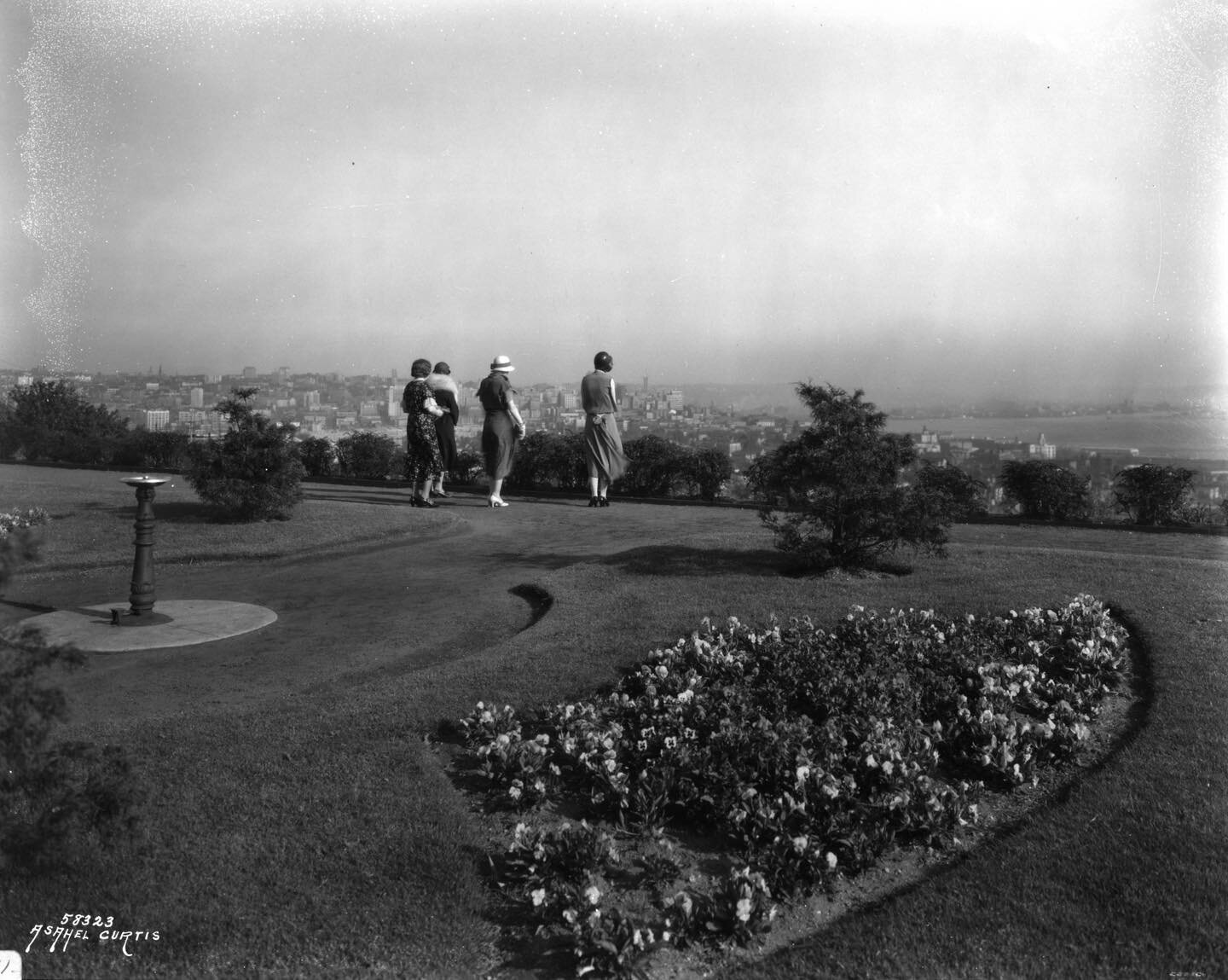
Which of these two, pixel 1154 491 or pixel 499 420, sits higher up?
pixel 499 420

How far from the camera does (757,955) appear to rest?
3406 mm

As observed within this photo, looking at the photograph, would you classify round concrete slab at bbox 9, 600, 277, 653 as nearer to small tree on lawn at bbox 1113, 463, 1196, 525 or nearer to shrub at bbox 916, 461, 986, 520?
shrub at bbox 916, 461, 986, 520

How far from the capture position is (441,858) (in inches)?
149

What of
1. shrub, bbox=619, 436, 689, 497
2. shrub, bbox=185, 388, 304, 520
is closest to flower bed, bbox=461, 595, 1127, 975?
shrub, bbox=185, 388, 304, 520

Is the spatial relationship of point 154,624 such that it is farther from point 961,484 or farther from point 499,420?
point 961,484

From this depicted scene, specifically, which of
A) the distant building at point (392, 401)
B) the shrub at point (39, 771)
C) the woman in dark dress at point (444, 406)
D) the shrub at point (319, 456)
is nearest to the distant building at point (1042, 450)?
the woman in dark dress at point (444, 406)

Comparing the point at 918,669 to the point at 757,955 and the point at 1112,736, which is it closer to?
the point at 1112,736

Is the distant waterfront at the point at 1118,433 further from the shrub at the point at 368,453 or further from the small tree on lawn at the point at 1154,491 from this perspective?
the shrub at the point at 368,453

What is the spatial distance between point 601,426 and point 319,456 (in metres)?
9.86

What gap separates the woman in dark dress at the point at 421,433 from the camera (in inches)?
525

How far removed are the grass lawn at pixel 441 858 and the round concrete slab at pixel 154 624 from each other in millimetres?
1757

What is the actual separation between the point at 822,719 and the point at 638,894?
1.89 m

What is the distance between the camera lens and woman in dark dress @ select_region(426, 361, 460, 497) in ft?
45.4

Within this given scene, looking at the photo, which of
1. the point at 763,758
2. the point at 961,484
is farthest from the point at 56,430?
the point at 763,758
